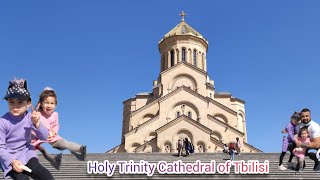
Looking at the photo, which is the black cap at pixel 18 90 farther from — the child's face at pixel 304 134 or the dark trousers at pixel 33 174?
the child's face at pixel 304 134

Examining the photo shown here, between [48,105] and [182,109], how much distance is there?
90.0 feet

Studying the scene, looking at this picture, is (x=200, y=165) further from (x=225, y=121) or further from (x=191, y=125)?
(x=225, y=121)

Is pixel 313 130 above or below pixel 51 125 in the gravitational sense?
above

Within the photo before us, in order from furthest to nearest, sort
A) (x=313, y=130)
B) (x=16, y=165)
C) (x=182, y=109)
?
(x=182, y=109)
(x=313, y=130)
(x=16, y=165)

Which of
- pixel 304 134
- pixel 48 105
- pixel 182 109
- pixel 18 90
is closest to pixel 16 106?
pixel 18 90

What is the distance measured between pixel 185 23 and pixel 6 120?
1543 inches

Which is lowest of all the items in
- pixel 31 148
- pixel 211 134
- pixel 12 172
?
pixel 12 172

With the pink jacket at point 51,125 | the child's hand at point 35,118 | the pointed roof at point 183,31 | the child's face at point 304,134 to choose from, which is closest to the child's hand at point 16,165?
the child's hand at point 35,118

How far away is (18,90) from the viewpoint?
3.23 meters

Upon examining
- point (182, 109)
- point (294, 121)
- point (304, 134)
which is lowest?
point (304, 134)

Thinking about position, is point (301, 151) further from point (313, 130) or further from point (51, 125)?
point (51, 125)

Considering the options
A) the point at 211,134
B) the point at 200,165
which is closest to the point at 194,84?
the point at 211,134

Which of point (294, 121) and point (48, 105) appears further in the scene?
point (294, 121)

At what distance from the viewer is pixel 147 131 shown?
1153 inches
